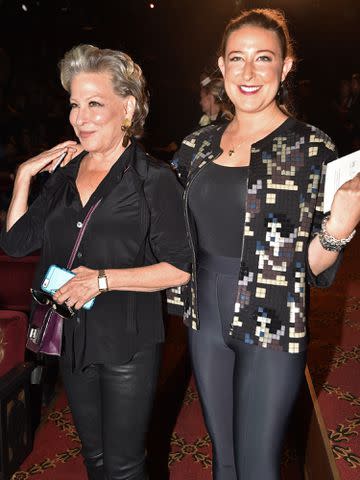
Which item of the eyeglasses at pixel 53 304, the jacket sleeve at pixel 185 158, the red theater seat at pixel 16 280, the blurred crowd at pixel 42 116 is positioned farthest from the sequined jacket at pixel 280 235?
the blurred crowd at pixel 42 116

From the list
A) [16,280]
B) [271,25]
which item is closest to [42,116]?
[16,280]

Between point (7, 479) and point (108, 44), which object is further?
point (108, 44)

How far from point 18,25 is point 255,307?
7.95 meters

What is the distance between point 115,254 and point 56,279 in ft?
0.60

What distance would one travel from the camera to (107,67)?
5.00 feet

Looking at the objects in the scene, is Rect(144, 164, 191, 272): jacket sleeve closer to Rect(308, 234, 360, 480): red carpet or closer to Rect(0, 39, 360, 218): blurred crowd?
Rect(308, 234, 360, 480): red carpet

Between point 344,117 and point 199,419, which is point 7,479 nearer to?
point 199,419

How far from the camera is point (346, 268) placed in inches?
218

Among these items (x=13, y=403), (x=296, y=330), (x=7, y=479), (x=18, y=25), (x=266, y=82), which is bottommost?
(x=7, y=479)

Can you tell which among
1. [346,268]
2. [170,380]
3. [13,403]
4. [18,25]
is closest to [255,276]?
[13,403]

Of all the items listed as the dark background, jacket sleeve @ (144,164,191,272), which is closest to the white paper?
jacket sleeve @ (144,164,191,272)

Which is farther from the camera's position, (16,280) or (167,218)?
(16,280)

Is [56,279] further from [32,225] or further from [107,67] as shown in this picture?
[107,67]

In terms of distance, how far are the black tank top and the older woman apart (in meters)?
0.06
